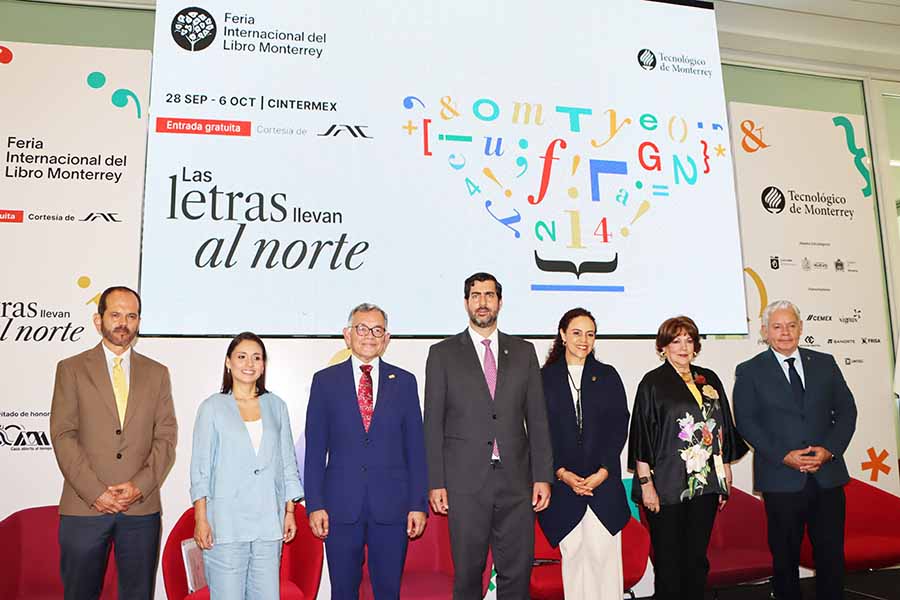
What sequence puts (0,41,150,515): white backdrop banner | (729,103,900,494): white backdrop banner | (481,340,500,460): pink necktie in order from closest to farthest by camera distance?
(481,340,500,460): pink necktie
(0,41,150,515): white backdrop banner
(729,103,900,494): white backdrop banner

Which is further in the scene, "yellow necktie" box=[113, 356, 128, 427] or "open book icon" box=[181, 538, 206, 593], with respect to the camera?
"open book icon" box=[181, 538, 206, 593]

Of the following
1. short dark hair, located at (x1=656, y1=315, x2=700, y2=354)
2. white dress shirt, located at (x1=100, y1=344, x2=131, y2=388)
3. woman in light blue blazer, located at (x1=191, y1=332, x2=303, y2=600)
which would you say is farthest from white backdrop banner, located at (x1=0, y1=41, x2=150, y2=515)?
short dark hair, located at (x1=656, y1=315, x2=700, y2=354)

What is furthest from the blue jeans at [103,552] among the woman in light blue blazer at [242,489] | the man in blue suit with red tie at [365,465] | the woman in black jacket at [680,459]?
the woman in black jacket at [680,459]

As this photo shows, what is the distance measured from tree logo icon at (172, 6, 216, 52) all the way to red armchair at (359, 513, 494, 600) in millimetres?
2944

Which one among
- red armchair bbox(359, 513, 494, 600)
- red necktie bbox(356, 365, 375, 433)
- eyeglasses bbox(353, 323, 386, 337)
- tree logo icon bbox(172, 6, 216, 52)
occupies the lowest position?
red armchair bbox(359, 513, 494, 600)

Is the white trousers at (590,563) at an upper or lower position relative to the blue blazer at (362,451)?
lower

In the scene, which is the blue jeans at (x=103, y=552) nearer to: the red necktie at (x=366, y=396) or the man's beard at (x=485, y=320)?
the red necktie at (x=366, y=396)

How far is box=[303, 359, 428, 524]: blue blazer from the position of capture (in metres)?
3.11

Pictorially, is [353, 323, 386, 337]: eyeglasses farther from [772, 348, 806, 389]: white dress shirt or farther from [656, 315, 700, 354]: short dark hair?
[772, 348, 806, 389]: white dress shirt

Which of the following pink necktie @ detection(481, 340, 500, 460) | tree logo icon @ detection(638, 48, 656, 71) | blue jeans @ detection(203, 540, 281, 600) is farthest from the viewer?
tree logo icon @ detection(638, 48, 656, 71)

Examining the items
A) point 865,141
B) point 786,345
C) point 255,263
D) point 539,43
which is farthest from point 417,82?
point 865,141

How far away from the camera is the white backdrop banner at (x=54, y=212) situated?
3.88 meters

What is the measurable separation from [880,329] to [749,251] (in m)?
1.23

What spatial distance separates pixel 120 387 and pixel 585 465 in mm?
2113
